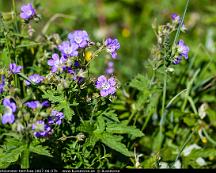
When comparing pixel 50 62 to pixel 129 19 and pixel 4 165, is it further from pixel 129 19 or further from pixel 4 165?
pixel 129 19

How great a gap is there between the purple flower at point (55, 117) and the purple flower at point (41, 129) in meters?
0.05

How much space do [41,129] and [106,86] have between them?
45cm

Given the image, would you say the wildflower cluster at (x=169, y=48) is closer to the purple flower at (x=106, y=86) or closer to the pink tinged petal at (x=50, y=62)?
the purple flower at (x=106, y=86)

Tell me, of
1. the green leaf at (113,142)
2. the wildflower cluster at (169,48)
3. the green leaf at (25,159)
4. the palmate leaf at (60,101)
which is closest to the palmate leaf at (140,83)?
the wildflower cluster at (169,48)

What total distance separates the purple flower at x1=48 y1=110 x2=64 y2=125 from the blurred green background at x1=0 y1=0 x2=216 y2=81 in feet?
6.94

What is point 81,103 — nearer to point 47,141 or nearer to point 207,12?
point 47,141

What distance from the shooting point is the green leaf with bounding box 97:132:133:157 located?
225cm

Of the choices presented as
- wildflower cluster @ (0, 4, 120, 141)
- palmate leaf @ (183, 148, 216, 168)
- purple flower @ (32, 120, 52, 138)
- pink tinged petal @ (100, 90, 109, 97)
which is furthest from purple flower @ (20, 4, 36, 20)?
palmate leaf @ (183, 148, 216, 168)

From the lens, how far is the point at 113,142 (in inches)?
89.4

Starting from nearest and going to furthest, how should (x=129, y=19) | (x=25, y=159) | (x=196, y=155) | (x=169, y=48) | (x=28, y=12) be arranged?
(x=25, y=159)
(x=169, y=48)
(x=28, y=12)
(x=196, y=155)
(x=129, y=19)

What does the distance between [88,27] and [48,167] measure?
2608 mm

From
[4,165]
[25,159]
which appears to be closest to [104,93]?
[25,159]

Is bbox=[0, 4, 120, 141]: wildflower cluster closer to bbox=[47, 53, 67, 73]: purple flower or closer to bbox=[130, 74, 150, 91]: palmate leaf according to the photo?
bbox=[47, 53, 67, 73]: purple flower

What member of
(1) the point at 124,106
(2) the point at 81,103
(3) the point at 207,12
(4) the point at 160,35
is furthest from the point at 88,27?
(2) the point at 81,103
